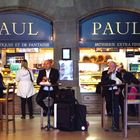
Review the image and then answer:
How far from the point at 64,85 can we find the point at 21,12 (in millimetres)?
2473

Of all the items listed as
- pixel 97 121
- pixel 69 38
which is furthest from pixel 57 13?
pixel 97 121

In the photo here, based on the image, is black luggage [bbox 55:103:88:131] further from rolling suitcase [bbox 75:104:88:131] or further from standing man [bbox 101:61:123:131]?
standing man [bbox 101:61:123:131]

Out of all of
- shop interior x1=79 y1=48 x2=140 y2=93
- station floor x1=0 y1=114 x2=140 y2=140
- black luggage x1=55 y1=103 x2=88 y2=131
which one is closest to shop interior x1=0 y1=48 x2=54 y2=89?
shop interior x1=79 y1=48 x2=140 y2=93

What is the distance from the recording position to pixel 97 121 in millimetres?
13195

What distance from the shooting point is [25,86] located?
13.9 m

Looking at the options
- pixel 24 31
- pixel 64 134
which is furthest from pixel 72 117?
pixel 24 31

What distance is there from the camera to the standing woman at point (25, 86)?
13.8 meters

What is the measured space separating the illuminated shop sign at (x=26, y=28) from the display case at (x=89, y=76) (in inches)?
49.6

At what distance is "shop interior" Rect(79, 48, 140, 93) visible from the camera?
15.2 meters

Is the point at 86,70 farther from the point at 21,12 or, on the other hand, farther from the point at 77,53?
the point at 21,12

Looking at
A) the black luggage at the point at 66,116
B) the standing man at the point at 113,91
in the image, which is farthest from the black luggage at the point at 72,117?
the standing man at the point at 113,91

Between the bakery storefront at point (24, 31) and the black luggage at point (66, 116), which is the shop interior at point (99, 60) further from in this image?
the black luggage at point (66, 116)

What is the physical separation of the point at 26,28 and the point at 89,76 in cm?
233

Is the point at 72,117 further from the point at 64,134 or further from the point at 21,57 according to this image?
the point at 21,57
